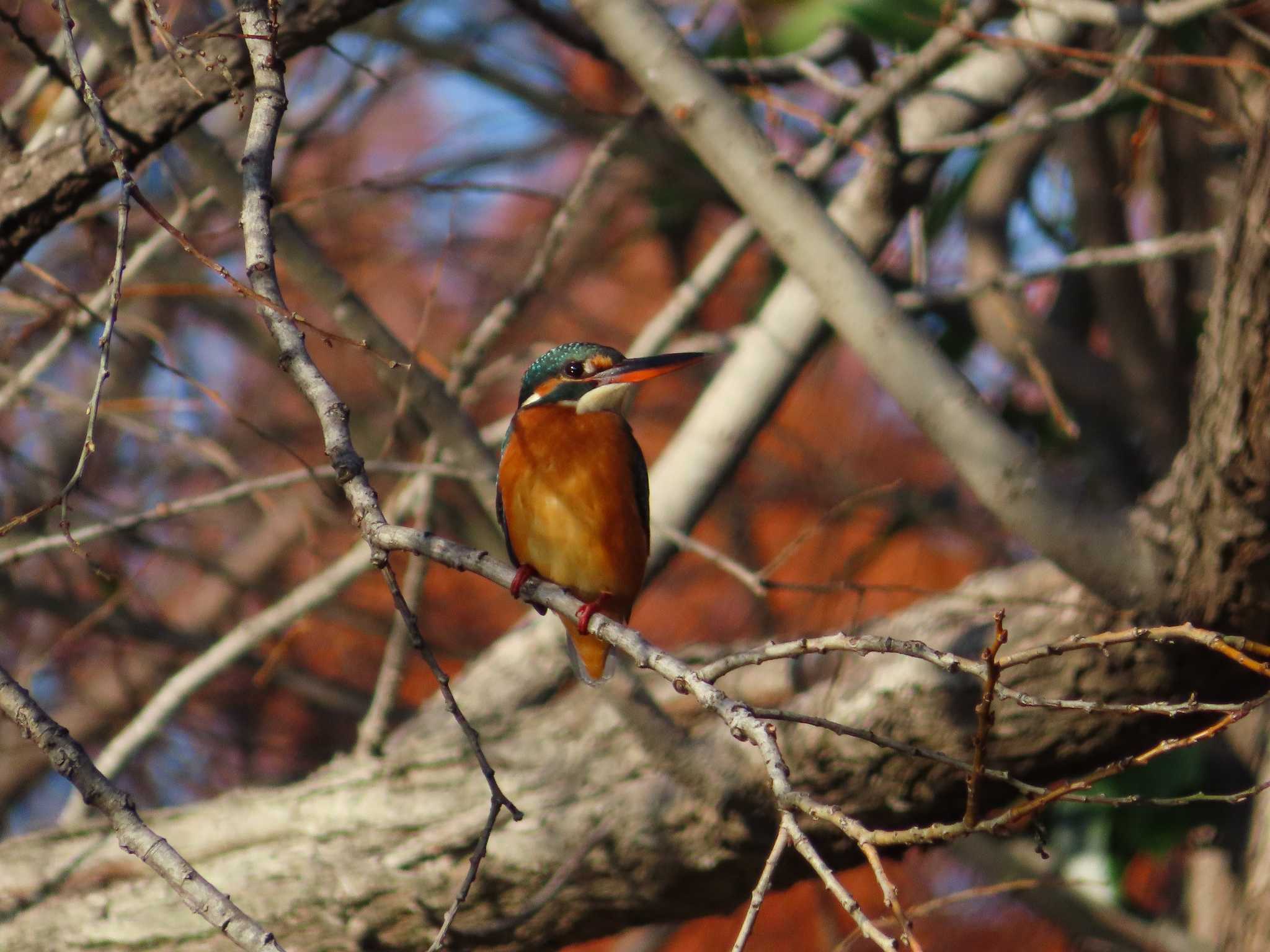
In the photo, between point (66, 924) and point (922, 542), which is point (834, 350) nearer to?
point (922, 542)

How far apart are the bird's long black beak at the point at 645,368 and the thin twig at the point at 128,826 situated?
133cm

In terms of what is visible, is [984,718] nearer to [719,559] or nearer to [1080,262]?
[719,559]

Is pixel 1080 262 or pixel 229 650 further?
pixel 229 650

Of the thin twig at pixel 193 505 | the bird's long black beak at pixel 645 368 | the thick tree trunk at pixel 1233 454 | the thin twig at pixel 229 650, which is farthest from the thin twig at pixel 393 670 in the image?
the thick tree trunk at pixel 1233 454

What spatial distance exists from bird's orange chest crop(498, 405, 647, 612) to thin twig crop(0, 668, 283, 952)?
1346 millimetres

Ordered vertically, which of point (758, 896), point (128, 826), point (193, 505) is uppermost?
point (193, 505)

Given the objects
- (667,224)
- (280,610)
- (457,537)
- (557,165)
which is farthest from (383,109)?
(280,610)

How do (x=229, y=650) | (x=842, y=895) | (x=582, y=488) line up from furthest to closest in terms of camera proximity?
(x=229, y=650), (x=582, y=488), (x=842, y=895)

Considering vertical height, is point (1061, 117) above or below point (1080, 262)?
above

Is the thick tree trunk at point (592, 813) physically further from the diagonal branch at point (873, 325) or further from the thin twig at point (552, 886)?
the diagonal branch at point (873, 325)

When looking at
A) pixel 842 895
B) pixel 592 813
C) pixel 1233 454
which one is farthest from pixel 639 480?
pixel 842 895

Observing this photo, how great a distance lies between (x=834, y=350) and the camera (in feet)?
25.9

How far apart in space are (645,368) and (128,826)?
1615 mm

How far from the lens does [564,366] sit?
3.23m
